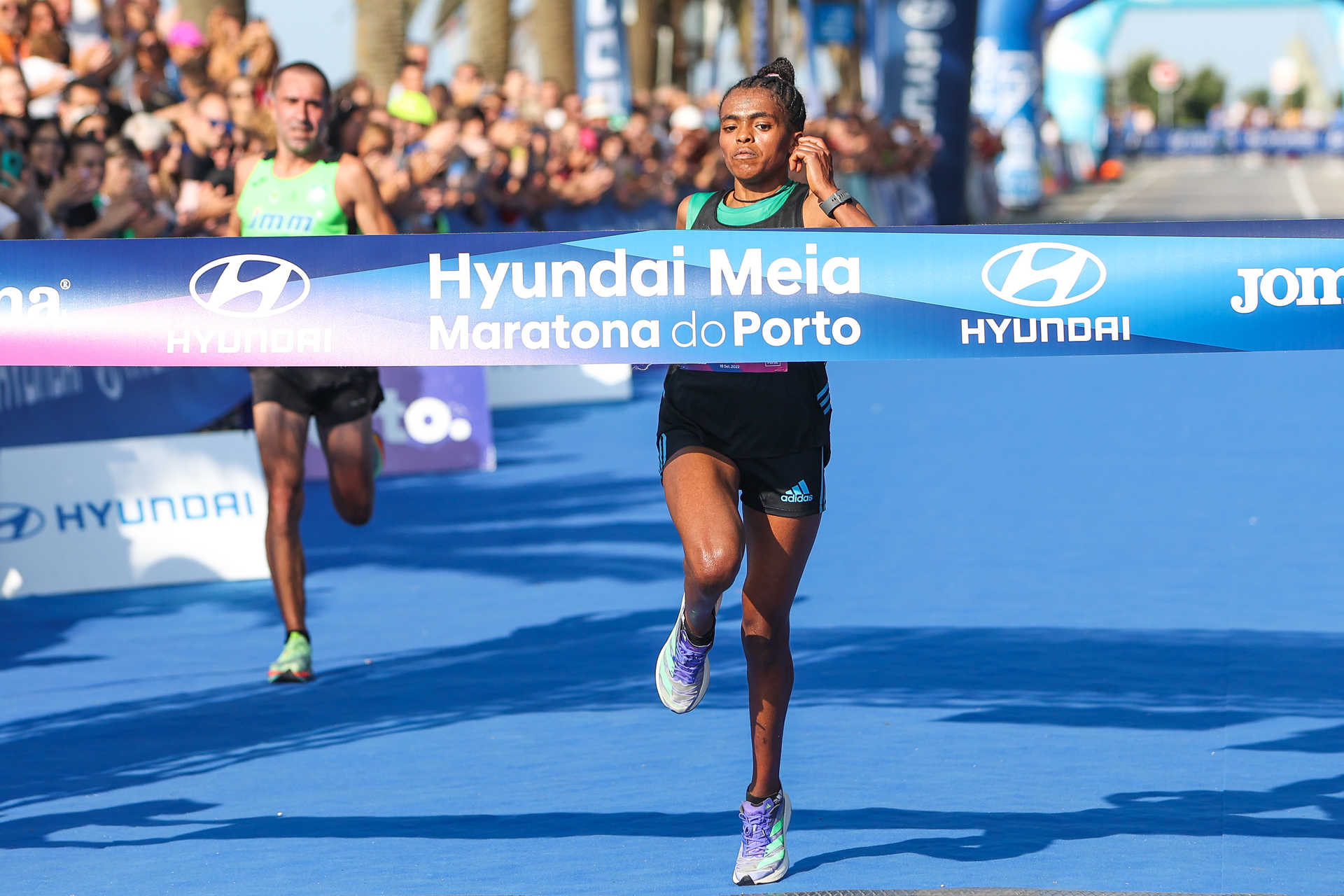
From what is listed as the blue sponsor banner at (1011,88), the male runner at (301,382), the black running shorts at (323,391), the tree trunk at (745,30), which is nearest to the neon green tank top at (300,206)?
the male runner at (301,382)

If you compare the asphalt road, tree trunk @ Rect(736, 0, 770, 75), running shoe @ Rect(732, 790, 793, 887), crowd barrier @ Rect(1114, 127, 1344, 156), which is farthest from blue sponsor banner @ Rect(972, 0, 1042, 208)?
crowd barrier @ Rect(1114, 127, 1344, 156)

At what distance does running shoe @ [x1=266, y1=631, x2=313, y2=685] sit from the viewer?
727 centimetres

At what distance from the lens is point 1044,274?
4793mm

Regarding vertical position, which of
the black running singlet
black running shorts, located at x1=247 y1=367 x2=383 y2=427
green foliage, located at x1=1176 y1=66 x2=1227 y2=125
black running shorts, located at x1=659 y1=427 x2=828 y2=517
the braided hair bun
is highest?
the braided hair bun

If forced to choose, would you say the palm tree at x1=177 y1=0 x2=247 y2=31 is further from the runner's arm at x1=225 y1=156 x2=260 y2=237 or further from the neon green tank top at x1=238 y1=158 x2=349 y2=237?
the neon green tank top at x1=238 y1=158 x2=349 y2=237

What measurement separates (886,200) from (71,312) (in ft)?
86.1

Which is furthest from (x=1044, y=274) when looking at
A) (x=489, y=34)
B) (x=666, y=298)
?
(x=489, y=34)

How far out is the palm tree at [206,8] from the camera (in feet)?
61.4

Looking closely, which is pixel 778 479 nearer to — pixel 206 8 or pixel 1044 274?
pixel 1044 274

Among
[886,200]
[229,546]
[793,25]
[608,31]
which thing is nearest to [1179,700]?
[229,546]

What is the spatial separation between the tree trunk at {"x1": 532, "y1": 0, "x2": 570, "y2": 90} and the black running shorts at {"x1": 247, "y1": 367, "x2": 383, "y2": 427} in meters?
22.2

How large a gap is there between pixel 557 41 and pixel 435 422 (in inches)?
686

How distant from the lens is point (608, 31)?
2314 centimetres

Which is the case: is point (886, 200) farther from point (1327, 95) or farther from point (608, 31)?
point (1327, 95)
